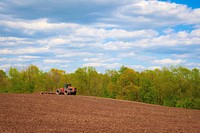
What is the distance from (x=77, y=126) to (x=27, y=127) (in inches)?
111

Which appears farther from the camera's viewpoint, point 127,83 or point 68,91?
point 127,83

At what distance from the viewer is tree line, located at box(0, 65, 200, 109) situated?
62.0m

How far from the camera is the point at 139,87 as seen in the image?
70000 mm

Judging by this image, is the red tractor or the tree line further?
the tree line

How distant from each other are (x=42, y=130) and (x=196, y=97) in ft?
171

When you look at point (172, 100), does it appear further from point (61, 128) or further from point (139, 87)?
point (61, 128)

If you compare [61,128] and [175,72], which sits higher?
[175,72]

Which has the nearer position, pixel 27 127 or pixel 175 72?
pixel 27 127

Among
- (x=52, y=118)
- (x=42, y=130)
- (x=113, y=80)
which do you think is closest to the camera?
(x=42, y=130)

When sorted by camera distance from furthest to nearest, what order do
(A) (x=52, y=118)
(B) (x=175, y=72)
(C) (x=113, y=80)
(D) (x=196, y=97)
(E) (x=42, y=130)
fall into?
(C) (x=113, y=80)
(B) (x=175, y=72)
(D) (x=196, y=97)
(A) (x=52, y=118)
(E) (x=42, y=130)

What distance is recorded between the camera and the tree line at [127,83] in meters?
62.0

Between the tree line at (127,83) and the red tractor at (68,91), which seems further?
the tree line at (127,83)

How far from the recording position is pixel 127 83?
2837 inches

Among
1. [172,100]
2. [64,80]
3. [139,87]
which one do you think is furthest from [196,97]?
[64,80]
